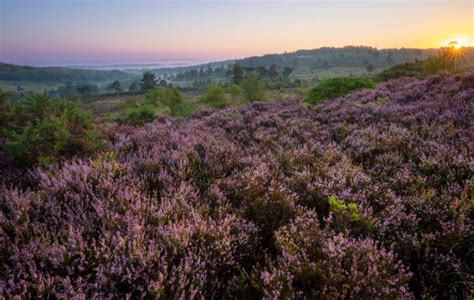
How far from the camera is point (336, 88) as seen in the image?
1430 centimetres

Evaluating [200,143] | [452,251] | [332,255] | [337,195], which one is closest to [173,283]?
[332,255]

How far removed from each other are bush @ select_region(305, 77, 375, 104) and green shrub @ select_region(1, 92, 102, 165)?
35.2ft

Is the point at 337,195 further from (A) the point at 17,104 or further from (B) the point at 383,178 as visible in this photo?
(A) the point at 17,104

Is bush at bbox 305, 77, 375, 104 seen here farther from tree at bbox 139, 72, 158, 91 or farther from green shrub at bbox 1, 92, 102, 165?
tree at bbox 139, 72, 158, 91

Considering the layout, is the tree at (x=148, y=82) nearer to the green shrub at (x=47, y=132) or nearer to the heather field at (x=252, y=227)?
the green shrub at (x=47, y=132)

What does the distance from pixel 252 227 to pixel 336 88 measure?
516 inches

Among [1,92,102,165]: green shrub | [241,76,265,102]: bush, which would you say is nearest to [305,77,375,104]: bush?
[1,92,102,165]: green shrub

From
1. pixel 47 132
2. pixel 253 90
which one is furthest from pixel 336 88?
pixel 253 90

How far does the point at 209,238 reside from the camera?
262cm

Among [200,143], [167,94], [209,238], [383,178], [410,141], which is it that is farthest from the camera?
[167,94]

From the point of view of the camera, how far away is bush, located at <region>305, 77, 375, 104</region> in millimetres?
13898

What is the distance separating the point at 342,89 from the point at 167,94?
104 ft

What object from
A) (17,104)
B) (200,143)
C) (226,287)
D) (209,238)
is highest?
(17,104)

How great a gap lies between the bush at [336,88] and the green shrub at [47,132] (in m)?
10.7
